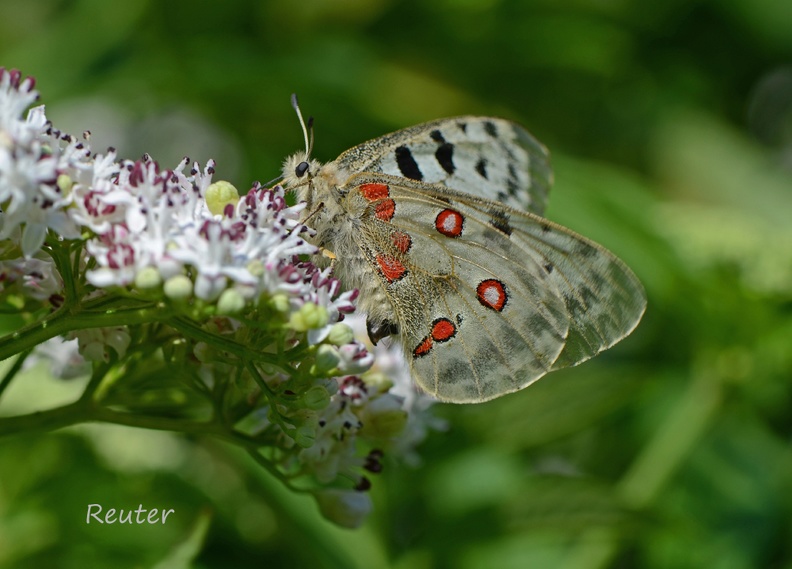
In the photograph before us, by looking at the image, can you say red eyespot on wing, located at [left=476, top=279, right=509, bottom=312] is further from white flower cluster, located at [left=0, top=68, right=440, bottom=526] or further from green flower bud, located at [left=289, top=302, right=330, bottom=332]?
green flower bud, located at [left=289, top=302, right=330, bottom=332]

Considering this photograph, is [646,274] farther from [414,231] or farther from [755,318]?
[414,231]

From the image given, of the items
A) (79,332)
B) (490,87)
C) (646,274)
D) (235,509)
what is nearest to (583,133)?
(490,87)

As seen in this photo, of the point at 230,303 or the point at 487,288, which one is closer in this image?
the point at 230,303

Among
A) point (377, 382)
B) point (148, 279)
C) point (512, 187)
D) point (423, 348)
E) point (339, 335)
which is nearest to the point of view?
point (148, 279)

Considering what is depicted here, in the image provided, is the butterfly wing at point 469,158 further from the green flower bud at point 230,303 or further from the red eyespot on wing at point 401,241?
the green flower bud at point 230,303

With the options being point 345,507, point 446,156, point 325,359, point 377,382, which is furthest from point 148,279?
point 446,156

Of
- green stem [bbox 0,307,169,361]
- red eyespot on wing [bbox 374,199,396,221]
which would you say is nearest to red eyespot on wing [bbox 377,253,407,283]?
red eyespot on wing [bbox 374,199,396,221]

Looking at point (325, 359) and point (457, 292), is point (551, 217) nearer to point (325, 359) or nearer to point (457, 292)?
point (457, 292)
